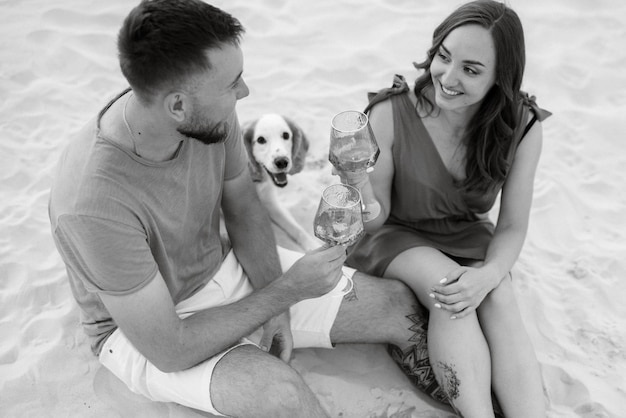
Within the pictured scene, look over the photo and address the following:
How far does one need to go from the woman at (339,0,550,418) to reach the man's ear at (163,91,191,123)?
0.73 meters

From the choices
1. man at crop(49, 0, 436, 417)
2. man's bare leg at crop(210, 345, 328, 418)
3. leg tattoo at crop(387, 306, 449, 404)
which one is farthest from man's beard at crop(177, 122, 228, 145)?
leg tattoo at crop(387, 306, 449, 404)

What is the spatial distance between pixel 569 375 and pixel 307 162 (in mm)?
2079

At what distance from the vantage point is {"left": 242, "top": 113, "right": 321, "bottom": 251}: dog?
11.8ft

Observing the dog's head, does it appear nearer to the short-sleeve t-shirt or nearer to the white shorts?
the white shorts

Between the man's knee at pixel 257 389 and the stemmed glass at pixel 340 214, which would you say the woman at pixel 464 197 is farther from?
the man's knee at pixel 257 389

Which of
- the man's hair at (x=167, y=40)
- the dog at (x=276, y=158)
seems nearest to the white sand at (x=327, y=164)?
the dog at (x=276, y=158)

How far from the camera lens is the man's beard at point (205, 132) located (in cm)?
226

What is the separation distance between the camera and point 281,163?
11.7 ft

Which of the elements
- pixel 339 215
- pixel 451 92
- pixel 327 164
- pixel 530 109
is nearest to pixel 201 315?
pixel 339 215

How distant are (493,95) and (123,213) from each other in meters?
1.72

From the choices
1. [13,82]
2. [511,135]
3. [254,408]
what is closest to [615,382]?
[511,135]

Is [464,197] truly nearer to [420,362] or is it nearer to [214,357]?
[420,362]

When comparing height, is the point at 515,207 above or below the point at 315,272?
above

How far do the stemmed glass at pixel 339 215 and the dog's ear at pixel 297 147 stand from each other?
1.39 meters
